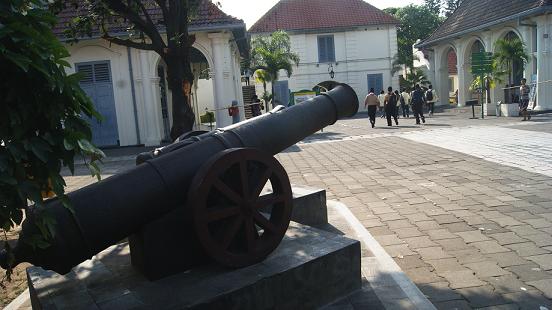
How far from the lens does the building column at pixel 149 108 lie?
16594mm

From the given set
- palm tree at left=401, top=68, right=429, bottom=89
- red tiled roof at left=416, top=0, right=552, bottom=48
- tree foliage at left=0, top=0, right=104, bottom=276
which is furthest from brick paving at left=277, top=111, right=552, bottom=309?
palm tree at left=401, top=68, right=429, bottom=89

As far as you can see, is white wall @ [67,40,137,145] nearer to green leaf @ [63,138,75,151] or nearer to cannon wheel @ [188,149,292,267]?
cannon wheel @ [188,149,292,267]

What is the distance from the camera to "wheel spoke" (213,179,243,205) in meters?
3.40

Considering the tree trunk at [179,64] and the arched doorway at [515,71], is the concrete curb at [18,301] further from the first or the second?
the arched doorway at [515,71]

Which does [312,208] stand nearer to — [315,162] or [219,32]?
[315,162]

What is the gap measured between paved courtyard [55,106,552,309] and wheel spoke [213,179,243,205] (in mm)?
1613

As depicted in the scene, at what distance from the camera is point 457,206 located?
19.8 feet

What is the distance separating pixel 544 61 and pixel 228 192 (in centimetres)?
2071

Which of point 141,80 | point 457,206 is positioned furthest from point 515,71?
point 457,206

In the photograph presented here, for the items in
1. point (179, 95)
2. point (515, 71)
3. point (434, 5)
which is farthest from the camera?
point (434, 5)

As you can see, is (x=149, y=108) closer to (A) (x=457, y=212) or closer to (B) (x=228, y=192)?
(A) (x=457, y=212)

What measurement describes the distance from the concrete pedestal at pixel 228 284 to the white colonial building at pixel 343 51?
32.1 meters

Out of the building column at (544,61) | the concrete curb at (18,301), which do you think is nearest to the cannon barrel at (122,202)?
the concrete curb at (18,301)

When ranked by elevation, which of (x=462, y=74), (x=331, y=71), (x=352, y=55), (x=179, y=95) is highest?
(x=352, y=55)
